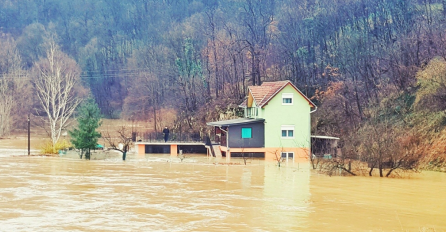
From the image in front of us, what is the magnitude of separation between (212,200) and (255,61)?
4349cm

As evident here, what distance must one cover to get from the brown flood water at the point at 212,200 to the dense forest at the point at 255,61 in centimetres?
513

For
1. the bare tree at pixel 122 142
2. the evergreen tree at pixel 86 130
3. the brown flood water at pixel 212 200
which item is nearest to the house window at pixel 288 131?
the brown flood water at pixel 212 200

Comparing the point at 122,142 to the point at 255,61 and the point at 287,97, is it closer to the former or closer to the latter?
the point at 255,61

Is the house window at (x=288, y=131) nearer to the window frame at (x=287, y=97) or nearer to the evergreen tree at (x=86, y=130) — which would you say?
the window frame at (x=287, y=97)

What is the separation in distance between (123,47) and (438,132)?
77.6 metres

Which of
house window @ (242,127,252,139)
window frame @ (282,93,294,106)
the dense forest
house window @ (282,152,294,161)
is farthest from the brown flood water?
window frame @ (282,93,294,106)

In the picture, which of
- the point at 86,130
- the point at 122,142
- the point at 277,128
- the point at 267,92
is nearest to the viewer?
the point at 86,130

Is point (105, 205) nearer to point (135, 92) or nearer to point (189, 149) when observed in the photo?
point (189, 149)

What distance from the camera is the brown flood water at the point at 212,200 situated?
59.4ft

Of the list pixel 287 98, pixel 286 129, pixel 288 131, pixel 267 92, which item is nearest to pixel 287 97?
pixel 287 98

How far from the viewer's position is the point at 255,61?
2554 inches

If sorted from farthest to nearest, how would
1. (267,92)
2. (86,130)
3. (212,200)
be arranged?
(267,92) < (86,130) < (212,200)

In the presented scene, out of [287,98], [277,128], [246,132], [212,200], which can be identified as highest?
[287,98]

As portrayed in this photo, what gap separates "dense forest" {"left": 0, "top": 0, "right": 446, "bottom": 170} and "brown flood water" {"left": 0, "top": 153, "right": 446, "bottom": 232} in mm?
5126
